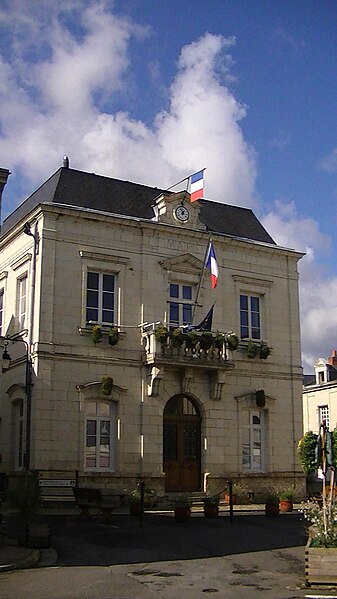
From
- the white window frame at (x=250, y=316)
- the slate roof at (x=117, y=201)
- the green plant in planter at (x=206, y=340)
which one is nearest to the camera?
the green plant in planter at (x=206, y=340)

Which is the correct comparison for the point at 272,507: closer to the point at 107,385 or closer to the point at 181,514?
the point at 181,514

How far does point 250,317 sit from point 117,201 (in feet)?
20.3

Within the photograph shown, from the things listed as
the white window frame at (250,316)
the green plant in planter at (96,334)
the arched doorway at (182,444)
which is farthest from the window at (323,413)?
the green plant in planter at (96,334)

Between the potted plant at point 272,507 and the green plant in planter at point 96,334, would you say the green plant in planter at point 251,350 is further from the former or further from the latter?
the potted plant at point 272,507

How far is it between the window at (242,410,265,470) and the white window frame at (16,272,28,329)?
8.22 meters

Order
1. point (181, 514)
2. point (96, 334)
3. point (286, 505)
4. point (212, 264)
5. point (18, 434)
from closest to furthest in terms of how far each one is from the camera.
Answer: point (181, 514)
point (286, 505)
point (96, 334)
point (18, 434)
point (212, 264)

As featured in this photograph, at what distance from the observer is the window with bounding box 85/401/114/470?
23.0 meters

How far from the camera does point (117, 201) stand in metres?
25.8

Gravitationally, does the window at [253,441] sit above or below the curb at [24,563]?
above

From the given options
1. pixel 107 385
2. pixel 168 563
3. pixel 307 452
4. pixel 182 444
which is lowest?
pixel 168 563

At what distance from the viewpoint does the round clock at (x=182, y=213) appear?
25906 millimetres

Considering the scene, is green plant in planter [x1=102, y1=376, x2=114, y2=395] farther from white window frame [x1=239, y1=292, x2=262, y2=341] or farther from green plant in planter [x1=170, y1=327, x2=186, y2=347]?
white window frame [x1=239, y1=292, x2=262, y2=341]

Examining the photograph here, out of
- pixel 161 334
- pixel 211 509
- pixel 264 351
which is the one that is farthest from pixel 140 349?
pixel 211 509

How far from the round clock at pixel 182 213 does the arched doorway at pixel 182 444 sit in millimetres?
6128
